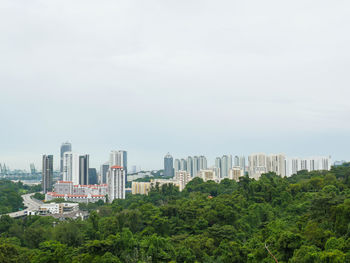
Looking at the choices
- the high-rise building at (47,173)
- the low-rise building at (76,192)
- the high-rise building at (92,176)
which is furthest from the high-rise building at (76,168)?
the low-rise building at (76,192)

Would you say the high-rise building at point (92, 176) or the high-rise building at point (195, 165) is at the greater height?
the high-rise building at point (195, 165)

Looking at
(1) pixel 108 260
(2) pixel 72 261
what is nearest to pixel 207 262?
(1) pixel 108 260

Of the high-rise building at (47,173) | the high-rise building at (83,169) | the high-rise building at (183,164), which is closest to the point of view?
the high-rise building at (47,173)

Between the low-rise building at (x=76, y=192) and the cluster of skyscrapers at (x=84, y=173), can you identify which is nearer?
the cluster of skyscrapers at (x=84, y=173)

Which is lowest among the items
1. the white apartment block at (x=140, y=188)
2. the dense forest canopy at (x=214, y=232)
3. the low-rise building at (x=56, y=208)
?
the low-rise building at (x=56, y=208)

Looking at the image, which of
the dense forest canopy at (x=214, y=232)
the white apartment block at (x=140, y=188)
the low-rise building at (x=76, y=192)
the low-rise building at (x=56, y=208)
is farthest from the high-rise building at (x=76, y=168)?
the dense forest canopy at (x=214, y=232)

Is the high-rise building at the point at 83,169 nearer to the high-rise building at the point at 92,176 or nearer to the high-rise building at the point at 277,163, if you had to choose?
the high-rise building at the point at 92,176

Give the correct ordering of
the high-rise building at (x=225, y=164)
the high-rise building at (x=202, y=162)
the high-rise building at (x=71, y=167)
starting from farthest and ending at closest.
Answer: the high-rise building at (x=202, y=162), the high-rise building at (x=225, y=164), the high-rise building at (x=71, y=167)
